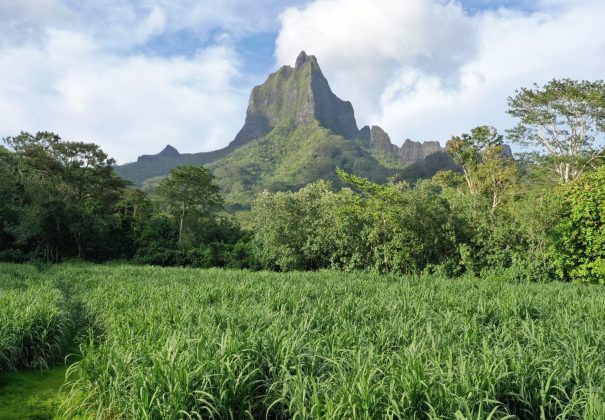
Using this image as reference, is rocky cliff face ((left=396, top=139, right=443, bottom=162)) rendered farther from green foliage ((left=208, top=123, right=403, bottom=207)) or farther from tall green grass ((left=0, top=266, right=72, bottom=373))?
tall green grass ((left=0, top=266, right=72, bottom=373))

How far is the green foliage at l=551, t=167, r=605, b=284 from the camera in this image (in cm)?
1488

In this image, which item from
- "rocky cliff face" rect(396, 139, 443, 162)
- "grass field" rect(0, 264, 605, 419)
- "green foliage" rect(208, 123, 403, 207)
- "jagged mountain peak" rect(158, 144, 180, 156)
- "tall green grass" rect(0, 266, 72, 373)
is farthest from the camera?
"jagged mountain peak" rect(158, 144, 180, 156)

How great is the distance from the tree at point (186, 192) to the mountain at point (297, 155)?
5137 centimetres

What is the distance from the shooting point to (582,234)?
15312mm

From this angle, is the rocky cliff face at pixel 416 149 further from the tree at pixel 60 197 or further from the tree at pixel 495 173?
the tree at pixel 60 197

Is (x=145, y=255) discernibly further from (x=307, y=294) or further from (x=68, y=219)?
(x=307, y=294)

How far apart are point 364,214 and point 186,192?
15.7 m

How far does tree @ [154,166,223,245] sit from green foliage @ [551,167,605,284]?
75.7 ft

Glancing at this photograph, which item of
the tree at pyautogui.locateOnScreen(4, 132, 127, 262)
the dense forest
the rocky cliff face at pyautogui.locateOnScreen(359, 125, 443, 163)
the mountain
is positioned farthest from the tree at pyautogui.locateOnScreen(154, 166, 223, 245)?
the rocky cliff face at pyautogui.locateOnScreen(359, 125, 443, 163)

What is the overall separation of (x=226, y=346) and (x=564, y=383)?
2.88 m

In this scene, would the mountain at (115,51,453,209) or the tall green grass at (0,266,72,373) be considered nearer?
the tall green grass at (0,266,72,373)

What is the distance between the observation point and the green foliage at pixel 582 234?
14883 mm

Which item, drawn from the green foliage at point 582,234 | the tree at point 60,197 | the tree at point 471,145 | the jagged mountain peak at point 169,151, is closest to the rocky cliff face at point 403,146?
the jagged mountain peak at point 169,151

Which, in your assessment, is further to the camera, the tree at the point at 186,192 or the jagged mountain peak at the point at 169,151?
the jagged mountain peak at the point at 169,151
